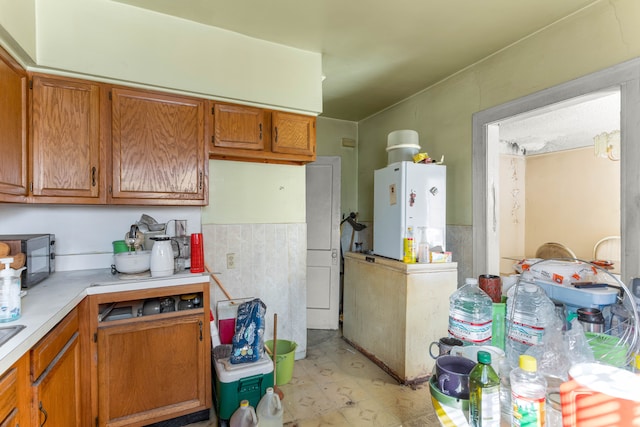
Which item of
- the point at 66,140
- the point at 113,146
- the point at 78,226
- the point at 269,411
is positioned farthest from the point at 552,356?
the point at 78,226

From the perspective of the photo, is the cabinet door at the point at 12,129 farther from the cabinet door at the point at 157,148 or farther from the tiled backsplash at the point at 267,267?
the tiled backsplash at the point at 267,267

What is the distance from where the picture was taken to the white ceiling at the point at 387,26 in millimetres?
1932

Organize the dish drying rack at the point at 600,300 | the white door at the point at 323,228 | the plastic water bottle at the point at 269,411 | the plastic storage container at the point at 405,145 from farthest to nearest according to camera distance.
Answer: the white door at the point at 323,228, the plastic storage container at the point at 405,145, the plastic water bottle at the point at 269,411, the dish drying rack at the point at 600,300

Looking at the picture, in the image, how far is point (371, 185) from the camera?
399cm

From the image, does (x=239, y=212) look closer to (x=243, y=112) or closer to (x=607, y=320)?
(x=243, y=112)

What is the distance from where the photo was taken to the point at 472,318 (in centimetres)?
127

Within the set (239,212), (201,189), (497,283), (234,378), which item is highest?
(201,189)

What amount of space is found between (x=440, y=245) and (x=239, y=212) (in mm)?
1742

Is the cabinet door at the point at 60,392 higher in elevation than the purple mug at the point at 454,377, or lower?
lower

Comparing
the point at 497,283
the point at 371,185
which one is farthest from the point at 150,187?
the point at 371,185

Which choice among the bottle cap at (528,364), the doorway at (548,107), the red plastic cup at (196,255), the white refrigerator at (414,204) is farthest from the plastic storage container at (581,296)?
the red plastic cup at (196,255)

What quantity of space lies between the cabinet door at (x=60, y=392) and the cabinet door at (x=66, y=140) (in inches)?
35.0

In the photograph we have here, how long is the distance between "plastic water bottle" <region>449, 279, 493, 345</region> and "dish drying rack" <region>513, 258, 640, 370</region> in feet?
0.61

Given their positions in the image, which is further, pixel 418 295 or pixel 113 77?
pixel 418 295
